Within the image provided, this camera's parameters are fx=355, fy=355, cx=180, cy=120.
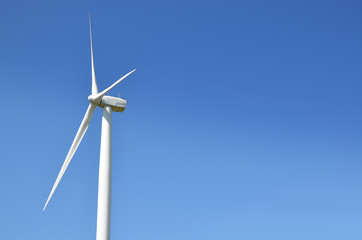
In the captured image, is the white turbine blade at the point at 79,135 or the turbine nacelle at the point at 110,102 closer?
the white turbine blade at the point at 79,135

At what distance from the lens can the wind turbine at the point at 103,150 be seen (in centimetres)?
2542

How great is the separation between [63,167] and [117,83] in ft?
28.0

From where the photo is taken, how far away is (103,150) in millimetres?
27641

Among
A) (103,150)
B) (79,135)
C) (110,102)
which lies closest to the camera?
(103,150)

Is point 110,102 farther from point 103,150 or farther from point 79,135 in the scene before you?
point 103,150

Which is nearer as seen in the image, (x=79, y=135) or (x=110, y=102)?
(x=79, y=135)

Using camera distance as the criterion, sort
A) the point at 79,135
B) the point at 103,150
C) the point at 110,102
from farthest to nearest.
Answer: the point at 110,102 → the point at 79,135 → the point at 103,150

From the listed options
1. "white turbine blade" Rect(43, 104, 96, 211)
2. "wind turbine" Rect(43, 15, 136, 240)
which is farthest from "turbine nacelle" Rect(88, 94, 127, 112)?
"white turbine blade" Rect(43, 104, 96, 211)

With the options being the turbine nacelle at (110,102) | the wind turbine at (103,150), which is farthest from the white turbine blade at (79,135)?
the turbine nacelle at (110,102)

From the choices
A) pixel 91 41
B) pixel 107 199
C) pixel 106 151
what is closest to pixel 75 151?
pixel 106 151

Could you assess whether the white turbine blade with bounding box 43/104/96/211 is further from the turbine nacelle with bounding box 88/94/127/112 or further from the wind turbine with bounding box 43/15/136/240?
the turbine nacelle with bounding box 88/94/127/112

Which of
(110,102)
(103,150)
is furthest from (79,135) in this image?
(110,102)

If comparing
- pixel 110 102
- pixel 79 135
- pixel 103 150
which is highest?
pixel 110 102

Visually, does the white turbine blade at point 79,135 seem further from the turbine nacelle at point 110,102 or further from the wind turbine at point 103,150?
the turbine nacelle at point 110,102
